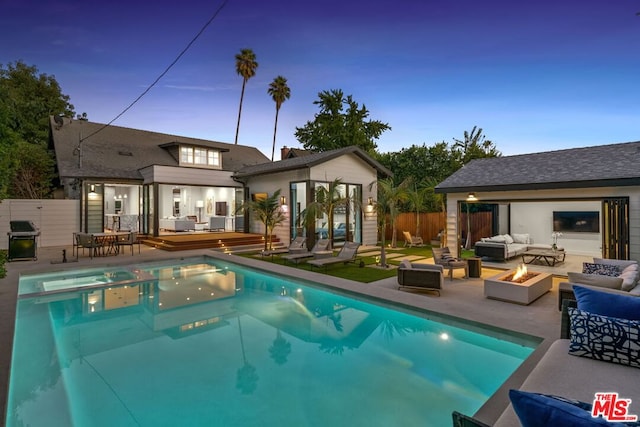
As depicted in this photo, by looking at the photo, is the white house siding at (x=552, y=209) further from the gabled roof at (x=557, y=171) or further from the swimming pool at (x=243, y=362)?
the swimming pool at (x=243, y=362)

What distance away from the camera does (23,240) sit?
12.0 meters

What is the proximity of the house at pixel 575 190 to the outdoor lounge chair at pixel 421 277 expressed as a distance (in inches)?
174

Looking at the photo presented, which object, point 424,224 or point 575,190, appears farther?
point 424,224

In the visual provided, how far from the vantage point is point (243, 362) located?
5121 mm

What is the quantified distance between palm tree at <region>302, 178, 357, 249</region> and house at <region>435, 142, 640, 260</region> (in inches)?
168

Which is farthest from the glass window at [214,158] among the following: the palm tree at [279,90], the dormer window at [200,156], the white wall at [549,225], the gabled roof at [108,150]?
the white wall at [549,225]

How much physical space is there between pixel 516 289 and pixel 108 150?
21.4 metres

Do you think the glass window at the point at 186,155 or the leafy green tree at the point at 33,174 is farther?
the glass window at the point at 186,155

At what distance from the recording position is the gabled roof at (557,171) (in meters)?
8.65

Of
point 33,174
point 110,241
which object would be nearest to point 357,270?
point 110,241

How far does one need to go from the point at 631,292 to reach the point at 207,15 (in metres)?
11.1

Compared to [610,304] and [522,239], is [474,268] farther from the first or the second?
[522,239]

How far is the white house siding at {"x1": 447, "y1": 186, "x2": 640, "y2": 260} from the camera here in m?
8.34

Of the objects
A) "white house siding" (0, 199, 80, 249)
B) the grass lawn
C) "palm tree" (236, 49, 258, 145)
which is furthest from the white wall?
"palm tree" (236, 49, 258, 145)
